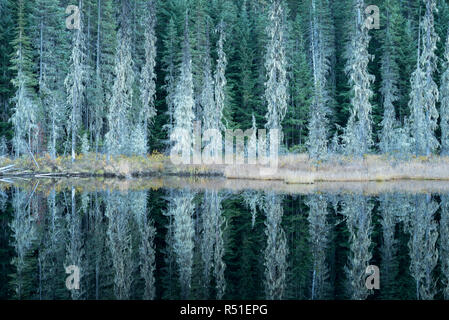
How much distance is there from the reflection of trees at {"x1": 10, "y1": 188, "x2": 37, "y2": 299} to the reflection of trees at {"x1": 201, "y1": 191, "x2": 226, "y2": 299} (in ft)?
12.2

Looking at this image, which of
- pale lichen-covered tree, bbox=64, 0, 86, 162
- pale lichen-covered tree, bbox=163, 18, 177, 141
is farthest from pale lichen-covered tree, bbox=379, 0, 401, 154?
pale lichen-covered tree, bbox=64, 0, 86, 162

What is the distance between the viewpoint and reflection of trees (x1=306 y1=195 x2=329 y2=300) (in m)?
9.64

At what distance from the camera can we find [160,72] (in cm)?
4466

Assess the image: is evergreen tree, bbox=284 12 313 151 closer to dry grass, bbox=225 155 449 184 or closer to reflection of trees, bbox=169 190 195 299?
dry grass, bbox=225 155 449 184

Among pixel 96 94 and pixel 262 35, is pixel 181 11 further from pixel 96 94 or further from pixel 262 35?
pixel 96 94

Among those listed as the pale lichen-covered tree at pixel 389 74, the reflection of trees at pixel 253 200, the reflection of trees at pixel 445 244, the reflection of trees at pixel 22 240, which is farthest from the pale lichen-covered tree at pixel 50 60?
the reflection of trees at pixel 445 244

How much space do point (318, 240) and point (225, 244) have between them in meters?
2.70

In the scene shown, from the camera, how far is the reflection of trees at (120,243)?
Result: 958 cm

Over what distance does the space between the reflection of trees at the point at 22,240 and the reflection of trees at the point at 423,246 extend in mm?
7862

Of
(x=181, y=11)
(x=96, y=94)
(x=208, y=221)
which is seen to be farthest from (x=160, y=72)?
(x=208, y=221)

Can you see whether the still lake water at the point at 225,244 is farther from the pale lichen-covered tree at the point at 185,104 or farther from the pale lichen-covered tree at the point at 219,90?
the pale lichen-covered tree at the point at 219,90

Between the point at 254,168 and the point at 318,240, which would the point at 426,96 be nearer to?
the point at 254,168
